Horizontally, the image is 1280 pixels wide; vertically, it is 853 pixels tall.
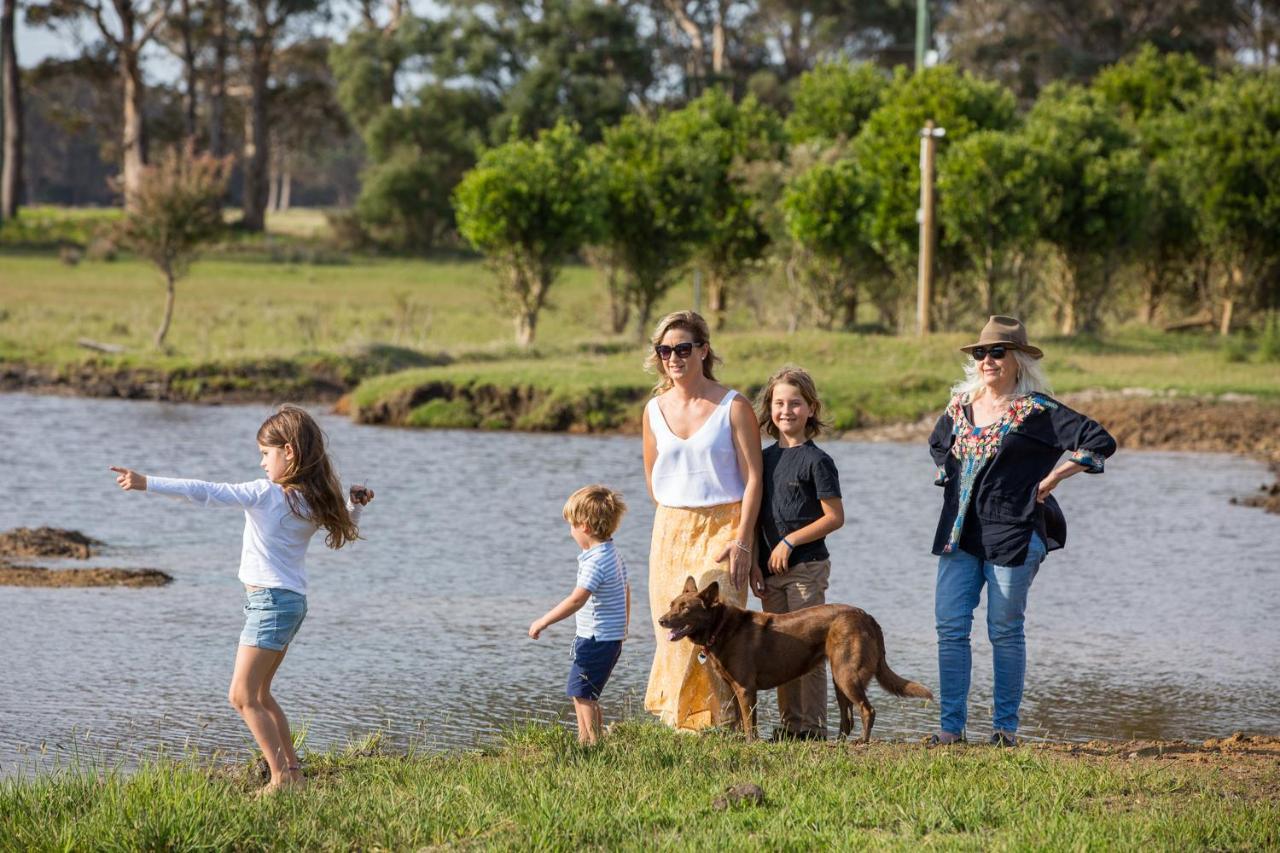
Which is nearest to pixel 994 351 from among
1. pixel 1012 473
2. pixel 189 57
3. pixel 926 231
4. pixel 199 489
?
pixel 1012 473

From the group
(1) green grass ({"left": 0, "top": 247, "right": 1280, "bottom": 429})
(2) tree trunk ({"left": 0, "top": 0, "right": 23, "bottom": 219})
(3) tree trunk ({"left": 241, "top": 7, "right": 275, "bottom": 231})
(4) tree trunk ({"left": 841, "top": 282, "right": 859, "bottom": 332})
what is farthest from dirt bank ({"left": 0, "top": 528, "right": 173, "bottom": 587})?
(3) tree trunk ({"left": 241, "top": 7, "right": 275, "bottom": 231})

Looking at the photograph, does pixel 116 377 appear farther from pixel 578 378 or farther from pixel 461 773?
pixel 461 773

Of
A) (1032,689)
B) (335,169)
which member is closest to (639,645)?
(1032,689)

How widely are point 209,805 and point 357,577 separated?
291 inches

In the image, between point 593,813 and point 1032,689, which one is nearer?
point 593,813

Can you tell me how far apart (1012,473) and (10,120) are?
191 ft

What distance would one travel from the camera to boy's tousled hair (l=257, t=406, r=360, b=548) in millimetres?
6586

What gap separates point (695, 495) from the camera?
7.58 metres

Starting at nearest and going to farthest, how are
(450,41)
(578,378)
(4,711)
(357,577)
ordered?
(4,711) < (357,577) < (578,378) < (450,41)

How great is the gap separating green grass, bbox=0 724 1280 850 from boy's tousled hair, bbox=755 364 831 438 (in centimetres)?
151

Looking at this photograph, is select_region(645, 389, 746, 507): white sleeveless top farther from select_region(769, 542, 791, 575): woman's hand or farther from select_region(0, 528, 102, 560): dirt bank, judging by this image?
select_region(0, 528, 102, 560): dirt bank

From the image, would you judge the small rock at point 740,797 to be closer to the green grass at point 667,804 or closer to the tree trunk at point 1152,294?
the green grass at point 667,804

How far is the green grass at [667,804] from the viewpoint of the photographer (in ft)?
18.0

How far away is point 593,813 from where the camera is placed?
577 centimetres
